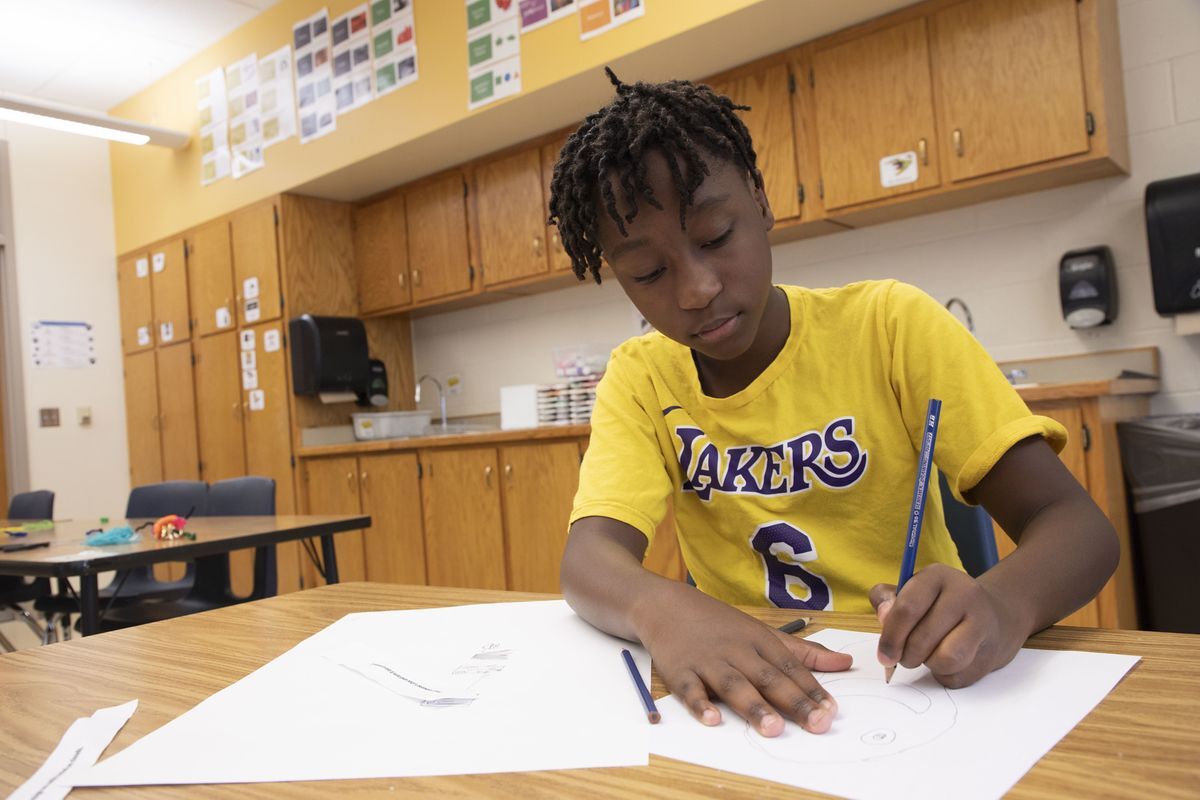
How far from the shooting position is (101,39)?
15.3 ft

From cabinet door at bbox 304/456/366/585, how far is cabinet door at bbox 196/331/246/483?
0.64m

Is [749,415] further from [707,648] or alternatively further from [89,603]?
[89,603]

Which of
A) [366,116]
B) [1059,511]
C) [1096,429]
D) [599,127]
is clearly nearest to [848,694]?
[1059,511]

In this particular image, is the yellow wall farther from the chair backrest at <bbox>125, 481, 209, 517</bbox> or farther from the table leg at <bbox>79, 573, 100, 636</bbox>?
the table leg at <bbox>79, 573, 100, 636</bbox>

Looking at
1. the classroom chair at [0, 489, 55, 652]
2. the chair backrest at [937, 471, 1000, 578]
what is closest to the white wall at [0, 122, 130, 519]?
the classroom chair at [0, 489, 55, 652]

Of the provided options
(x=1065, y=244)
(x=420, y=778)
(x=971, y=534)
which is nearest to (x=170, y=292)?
(x=1065, y=244)

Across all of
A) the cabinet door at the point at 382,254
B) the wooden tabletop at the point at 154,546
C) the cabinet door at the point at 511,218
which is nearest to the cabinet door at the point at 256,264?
the cabinet door at the point at 382,254

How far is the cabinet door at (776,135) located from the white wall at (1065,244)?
0.34 m

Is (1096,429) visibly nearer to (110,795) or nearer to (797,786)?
(797,786)

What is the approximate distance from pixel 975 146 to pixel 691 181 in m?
2.20

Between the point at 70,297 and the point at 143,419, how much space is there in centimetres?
87

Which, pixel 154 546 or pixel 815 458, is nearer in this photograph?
pixel 815 458

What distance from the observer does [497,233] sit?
3992 millimetres

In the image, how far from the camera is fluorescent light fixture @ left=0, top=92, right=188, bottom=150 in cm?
418
